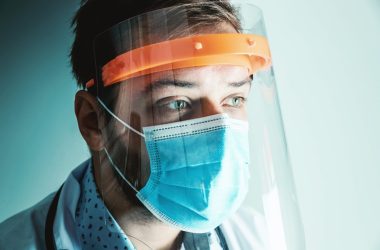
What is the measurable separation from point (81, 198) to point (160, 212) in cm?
26

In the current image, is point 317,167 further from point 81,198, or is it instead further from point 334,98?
point 81,198

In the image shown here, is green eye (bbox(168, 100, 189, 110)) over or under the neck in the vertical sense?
over

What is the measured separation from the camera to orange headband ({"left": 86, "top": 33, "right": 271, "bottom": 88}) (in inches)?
31.0

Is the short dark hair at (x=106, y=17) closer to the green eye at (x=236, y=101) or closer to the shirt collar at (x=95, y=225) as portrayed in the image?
the green eye at (x=236, y=101)

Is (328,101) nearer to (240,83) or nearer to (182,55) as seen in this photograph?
(240,83)

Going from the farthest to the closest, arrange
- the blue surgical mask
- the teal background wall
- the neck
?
the teal background wall, the neck, the blue surgical mask

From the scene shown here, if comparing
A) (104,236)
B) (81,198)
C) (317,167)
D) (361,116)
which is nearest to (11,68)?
(81,198)

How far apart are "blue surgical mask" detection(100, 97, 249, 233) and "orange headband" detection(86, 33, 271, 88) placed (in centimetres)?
11

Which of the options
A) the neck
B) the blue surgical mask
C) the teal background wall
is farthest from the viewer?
the teal background wall

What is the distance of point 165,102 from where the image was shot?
0.81 metres

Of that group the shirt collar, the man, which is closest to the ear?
the man

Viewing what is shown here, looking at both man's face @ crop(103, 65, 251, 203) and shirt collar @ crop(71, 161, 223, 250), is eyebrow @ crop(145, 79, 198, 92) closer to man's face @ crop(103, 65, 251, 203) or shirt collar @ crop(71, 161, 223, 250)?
man's face @ crop(103, 65, 251, 203)

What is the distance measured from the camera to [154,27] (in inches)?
31.9

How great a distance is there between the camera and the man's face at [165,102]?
0.80 m
